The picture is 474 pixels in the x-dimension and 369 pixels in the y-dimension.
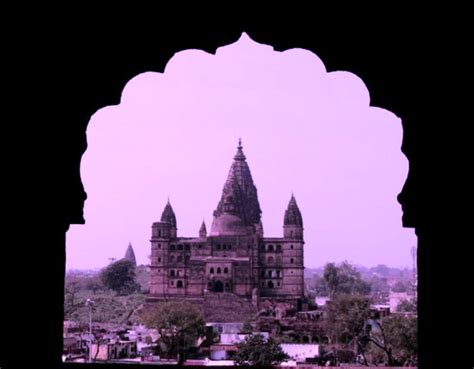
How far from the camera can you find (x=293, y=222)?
7088cm

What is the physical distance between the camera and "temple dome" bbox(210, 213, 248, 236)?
232 ft

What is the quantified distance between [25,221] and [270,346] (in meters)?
38.0

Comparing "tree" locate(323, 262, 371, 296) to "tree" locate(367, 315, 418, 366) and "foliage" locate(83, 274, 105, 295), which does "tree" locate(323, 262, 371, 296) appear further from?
"tree" locate(367, 315, 418, 366)

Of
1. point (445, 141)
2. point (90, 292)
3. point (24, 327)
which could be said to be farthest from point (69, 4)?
point (90, 292)

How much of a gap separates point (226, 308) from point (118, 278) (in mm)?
32511

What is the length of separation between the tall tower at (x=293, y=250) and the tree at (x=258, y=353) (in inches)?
1169

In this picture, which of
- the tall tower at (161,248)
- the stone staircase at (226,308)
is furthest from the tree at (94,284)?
the stone staircase at (226,308)

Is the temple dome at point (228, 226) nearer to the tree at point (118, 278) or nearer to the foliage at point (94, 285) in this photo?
the tree at point (118, 278)

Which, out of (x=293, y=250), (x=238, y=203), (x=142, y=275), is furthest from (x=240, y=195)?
(x=142, y=275)

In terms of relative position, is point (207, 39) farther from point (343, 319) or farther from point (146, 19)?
point (343, 319)

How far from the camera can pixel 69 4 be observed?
10.4ft

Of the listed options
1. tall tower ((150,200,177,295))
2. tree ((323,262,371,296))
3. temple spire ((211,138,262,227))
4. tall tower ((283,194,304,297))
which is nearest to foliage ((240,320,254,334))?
tall tower ((283,194,304,297))

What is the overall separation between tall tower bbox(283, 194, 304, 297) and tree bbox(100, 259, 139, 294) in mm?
28617

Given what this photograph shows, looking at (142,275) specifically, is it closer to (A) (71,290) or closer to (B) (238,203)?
(A) (71,290)
